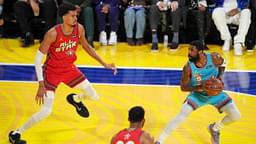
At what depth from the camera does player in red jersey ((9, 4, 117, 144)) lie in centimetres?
607

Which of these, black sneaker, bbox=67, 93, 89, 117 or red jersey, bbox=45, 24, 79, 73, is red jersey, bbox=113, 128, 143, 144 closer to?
red jersey, bbox=45, 24, 79, 73

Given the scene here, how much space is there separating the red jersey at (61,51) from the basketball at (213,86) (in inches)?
61.7

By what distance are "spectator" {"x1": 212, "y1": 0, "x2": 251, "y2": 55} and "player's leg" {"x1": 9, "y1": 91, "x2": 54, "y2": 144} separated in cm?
519

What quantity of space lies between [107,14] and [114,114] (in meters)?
3.91

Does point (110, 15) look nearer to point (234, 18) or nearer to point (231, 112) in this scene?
point (234, 18)

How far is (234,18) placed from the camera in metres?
Result: 10.7

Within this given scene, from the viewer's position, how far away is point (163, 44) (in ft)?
37.3

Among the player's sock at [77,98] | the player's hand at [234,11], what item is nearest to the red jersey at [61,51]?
the player's sock at [77,98]

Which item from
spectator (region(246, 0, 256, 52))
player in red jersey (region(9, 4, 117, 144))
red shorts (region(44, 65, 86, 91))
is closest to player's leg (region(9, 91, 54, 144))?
player in red jersey (region(9, 4, 117, 144))

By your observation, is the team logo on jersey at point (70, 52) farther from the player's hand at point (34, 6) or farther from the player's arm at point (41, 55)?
the player's hand at point (34, 6)

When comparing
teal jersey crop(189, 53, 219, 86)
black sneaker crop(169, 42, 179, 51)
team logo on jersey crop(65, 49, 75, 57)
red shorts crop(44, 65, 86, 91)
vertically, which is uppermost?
team logo on jersey crop(65, 49, 75, 57)

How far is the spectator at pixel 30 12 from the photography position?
35.7 feet

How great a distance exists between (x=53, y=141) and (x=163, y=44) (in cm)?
530

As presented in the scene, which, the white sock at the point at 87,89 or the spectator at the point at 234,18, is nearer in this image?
the white sock at the point at 87,89
